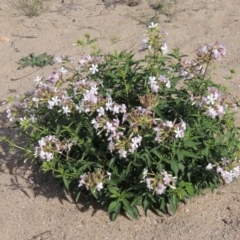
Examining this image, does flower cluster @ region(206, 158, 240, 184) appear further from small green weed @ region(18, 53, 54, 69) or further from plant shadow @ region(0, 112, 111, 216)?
small green weed @ region(18, 53, 54, 69)

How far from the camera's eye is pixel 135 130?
9.40 feet

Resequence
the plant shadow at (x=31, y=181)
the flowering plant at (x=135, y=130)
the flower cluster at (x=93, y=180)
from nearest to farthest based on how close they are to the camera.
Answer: the flowering plant at (x=135, y=130) < the flower cluster at (x=93, y=180) < the plant shadow at (x=31, y=181)

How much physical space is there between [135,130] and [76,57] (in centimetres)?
267

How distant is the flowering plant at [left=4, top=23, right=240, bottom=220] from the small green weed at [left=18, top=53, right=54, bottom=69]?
1.94 meters

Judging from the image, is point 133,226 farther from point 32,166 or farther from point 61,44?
point 61,44

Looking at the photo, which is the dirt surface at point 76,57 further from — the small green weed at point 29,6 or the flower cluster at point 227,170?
the flower cluster at point 227,170

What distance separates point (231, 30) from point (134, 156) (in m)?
2.96

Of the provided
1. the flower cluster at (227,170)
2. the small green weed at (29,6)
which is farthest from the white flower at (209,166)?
the small green weed at (29,6)

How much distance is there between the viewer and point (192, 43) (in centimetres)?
542

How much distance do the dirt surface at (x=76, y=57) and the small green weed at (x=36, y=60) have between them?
0.25ft

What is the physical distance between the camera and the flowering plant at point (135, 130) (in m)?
2.97

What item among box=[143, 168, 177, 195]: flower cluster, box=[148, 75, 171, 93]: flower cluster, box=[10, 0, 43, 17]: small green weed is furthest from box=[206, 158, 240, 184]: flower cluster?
box=[10, 0, 43, 17]: small green weed

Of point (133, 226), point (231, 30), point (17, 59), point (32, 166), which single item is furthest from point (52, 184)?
point (231, 30)

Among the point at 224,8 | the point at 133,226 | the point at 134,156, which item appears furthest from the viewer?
the point at 224,8
